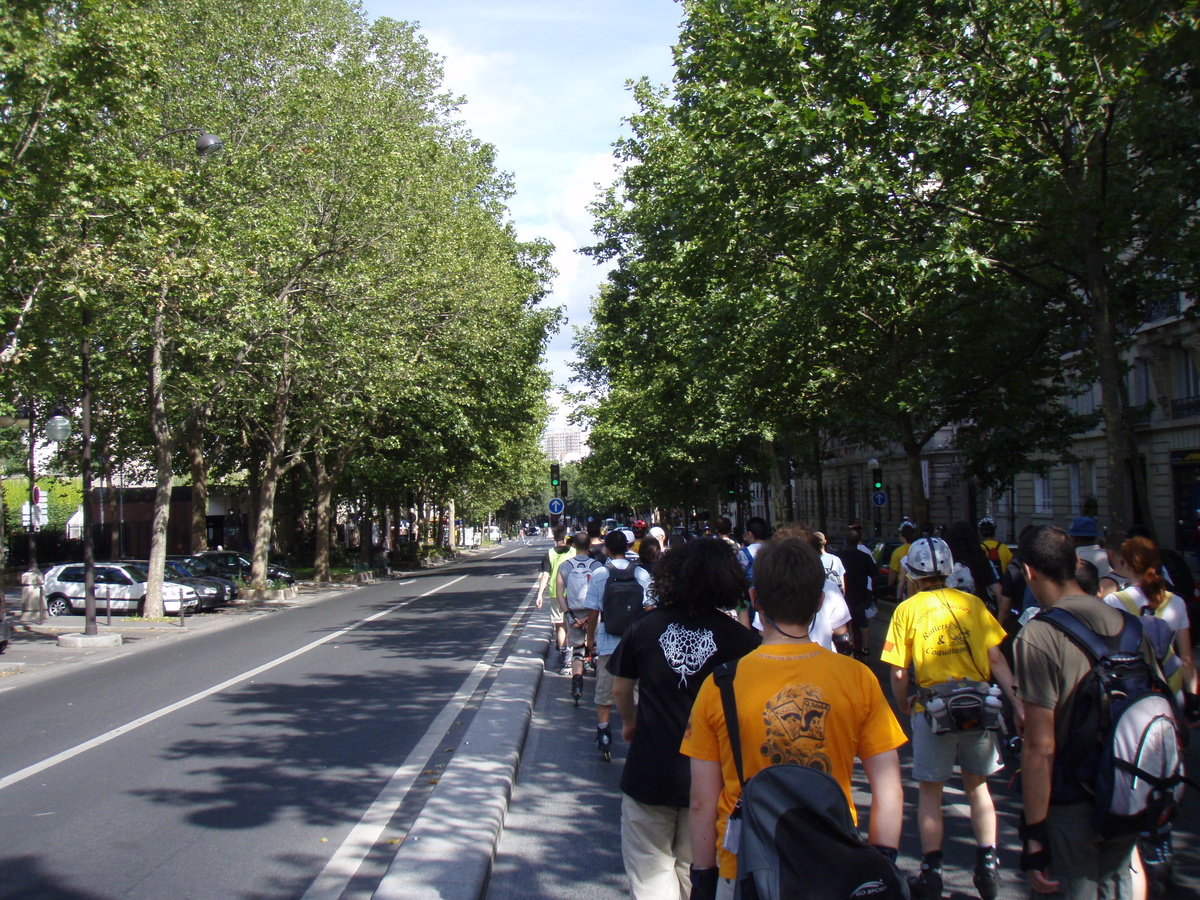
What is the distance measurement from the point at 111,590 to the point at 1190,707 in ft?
87.6

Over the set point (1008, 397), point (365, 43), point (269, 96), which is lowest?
point (1008, 397)

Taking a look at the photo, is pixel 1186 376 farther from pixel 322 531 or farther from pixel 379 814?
pixel 379 814

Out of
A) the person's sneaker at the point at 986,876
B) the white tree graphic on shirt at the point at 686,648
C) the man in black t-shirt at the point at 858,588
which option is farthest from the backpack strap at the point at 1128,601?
the man in black t-shirt at the point at 858,588

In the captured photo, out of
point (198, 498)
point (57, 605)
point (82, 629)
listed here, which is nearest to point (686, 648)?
point (82, 629)

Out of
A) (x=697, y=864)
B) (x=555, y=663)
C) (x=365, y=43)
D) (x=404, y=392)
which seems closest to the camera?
(x=697, y=864)

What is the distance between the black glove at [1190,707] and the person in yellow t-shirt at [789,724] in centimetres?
374

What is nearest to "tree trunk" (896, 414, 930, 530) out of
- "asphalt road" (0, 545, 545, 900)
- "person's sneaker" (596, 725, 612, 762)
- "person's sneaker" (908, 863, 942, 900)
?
"asphalt road" (0, 545, 545, 900)

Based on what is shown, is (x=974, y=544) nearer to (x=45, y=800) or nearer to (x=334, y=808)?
(x=334, y=808)

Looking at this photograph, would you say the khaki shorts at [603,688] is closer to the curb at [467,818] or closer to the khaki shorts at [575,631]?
the curb at [467,818]

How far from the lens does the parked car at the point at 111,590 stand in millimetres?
26719

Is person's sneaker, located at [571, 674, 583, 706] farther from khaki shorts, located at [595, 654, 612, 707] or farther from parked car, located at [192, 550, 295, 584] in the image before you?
parked car, located at [192, 550, 295, 584]

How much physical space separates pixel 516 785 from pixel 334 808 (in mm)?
1331

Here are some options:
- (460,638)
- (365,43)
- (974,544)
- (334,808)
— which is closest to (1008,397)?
(460,638)

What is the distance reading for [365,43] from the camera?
3500cm
